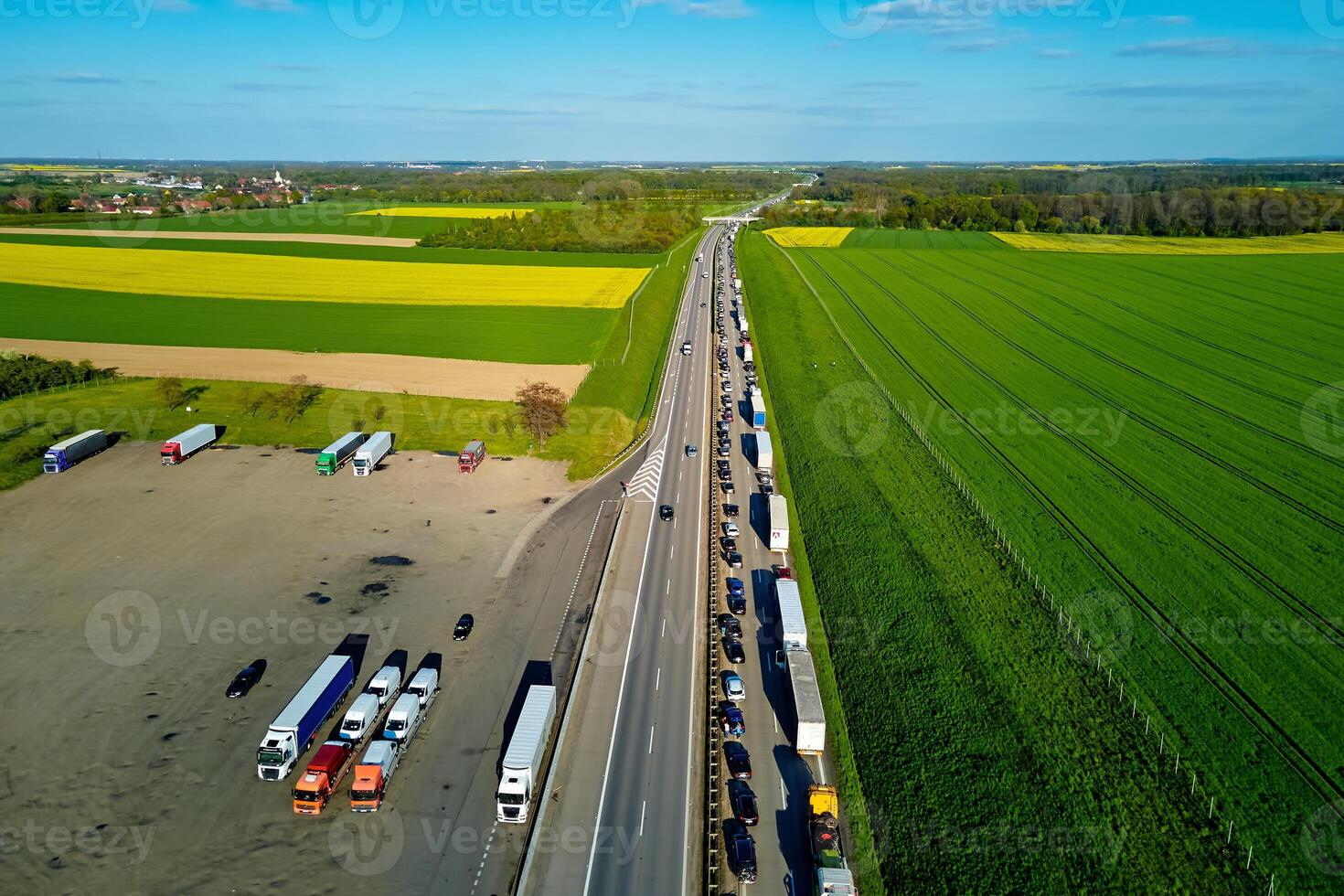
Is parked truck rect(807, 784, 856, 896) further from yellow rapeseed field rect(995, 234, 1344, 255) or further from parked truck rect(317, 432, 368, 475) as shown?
yellow rapeseed field rect(995, 234, 1344, 255)

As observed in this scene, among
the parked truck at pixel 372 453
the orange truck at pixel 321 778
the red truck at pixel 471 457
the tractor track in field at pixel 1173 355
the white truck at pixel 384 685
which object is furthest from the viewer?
the tractor track in field at pixel 1173 355

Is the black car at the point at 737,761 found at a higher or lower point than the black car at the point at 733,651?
lower

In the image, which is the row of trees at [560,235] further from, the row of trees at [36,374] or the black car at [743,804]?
the black car at [743,804]

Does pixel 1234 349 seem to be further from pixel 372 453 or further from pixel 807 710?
pixel 372 453

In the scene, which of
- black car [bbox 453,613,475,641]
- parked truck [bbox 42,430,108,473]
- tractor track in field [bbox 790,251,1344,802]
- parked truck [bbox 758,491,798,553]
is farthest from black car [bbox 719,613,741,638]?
parked truck [bbox 42,430,108,473]

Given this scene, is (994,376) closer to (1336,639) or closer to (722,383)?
(722,383)

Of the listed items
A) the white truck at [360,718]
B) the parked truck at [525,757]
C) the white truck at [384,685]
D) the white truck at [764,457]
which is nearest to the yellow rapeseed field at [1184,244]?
the white truck at [764,457]
